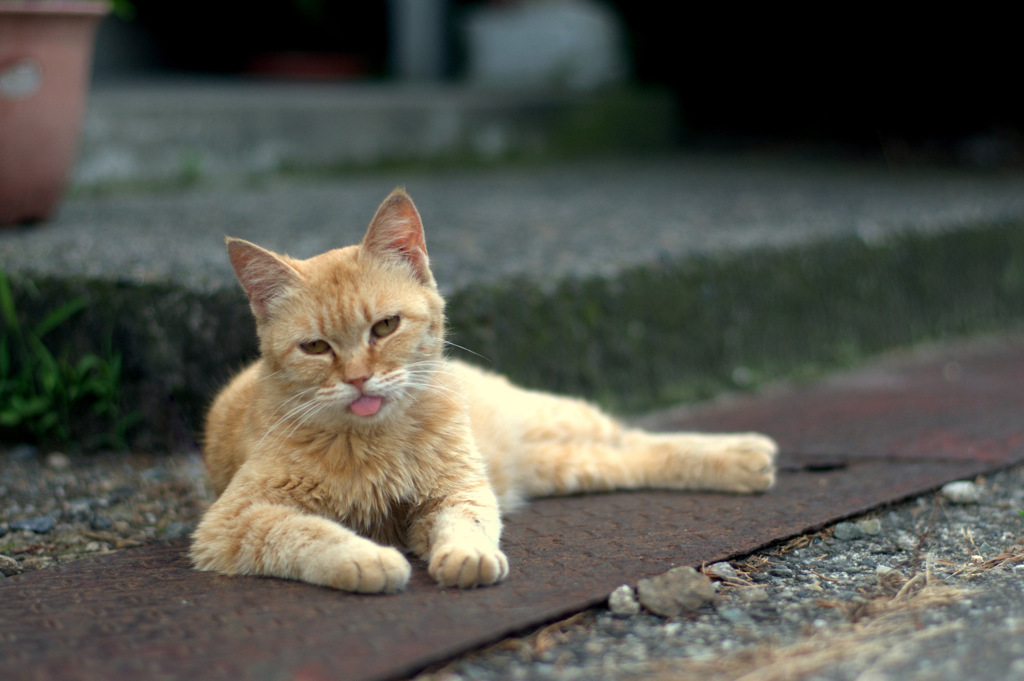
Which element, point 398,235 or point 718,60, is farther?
point 718,60

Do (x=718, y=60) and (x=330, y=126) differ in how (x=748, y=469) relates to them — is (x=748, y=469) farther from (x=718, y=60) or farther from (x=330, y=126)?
(x=718, y=60)

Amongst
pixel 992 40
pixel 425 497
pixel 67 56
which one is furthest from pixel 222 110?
pixel 992 40

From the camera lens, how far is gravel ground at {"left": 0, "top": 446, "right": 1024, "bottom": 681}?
5.06 ft

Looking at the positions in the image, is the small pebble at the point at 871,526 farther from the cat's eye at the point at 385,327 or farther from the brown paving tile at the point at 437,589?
the cat's eye at the point at 385,327

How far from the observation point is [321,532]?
1901mm

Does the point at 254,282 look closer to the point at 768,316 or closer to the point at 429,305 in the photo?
the point at 429,305

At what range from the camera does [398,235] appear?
215 centimetres

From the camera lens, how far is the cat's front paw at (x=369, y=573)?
5.90ft

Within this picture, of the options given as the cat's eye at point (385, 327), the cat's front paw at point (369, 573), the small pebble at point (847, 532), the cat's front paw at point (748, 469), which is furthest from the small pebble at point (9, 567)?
the small pebble at point (847, 532)

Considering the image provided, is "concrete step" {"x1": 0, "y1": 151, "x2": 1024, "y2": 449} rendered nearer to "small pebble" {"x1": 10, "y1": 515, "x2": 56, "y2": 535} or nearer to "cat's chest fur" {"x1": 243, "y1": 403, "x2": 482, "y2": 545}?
"small pebble" {"x1": 10, "y1": 515, "x2": 56, "y2": 535}

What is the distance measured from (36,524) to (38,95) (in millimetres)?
1881

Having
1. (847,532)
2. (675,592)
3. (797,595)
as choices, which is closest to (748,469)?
(847,532)

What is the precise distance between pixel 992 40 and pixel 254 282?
6.34m

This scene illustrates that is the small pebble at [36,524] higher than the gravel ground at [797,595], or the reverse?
the gravel ground at [797,595]
